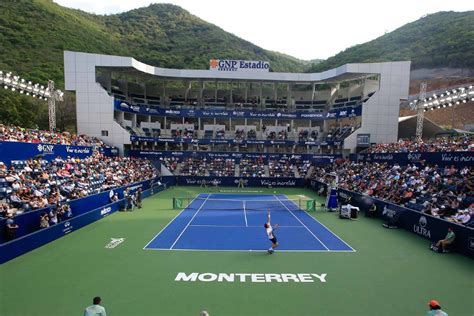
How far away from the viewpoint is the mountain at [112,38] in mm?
73438

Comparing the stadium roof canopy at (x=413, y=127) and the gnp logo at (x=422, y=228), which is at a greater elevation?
the stadium roof canopy at (x=413, y=127)

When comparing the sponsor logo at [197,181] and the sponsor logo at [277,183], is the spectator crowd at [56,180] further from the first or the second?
the sponsor logo at [277,183]

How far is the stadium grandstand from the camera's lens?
10.5 metres

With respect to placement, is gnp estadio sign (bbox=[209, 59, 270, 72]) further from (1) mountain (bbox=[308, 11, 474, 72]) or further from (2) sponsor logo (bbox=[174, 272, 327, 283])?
(1) mountain (bbox=[308, 11, 474, 72])

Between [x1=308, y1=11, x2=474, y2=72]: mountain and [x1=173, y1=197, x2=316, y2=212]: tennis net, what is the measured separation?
73934mm

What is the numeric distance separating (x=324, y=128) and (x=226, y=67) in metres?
18.5

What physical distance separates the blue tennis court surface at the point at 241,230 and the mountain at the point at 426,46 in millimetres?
78643

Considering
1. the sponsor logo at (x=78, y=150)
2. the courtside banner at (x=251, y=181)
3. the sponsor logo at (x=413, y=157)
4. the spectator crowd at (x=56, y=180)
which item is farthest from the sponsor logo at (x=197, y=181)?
the sponsor logo at (x=413, y=157)

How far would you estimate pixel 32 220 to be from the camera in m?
14.7

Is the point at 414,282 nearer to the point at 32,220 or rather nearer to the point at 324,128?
the point at 32,220

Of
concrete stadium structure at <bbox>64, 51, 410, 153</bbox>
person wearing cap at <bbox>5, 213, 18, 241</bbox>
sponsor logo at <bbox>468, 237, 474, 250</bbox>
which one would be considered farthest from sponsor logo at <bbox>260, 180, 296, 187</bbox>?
person wearing cap at <bbox>5, 213, 18, 241</bbox>

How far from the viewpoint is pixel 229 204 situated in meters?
28.1

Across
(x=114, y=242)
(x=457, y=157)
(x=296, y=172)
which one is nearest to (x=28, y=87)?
(x=114, y=242)

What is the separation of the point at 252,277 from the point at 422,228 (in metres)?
10.8
